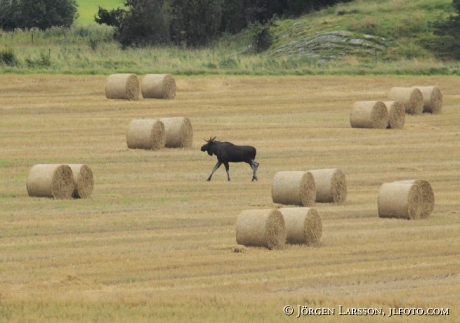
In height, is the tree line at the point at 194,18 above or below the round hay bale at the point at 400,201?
above

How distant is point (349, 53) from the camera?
6062 centimetres

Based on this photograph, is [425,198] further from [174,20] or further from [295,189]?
[174,20]

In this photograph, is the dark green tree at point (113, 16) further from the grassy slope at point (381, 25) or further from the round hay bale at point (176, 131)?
the round hay bale at point (176, 131)

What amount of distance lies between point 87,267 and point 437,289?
6.13 metres

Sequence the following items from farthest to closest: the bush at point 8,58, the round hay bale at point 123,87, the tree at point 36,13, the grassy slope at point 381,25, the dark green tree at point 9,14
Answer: the tree at point 36,13 → the dark green tree at point 9,14 → the grassy slope at point 381,25 → the bush at point 8,58 → the round hay bale at point 123,87

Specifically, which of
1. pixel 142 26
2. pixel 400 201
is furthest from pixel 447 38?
pixel 400 201

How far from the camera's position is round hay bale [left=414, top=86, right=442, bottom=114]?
45.1 meters

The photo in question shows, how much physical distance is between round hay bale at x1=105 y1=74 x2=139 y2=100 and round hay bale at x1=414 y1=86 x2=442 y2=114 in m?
11.7

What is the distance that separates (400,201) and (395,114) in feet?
54.8

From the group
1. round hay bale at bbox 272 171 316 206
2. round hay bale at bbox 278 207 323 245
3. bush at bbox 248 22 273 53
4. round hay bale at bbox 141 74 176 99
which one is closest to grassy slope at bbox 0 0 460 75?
bush at bbox 248 22 273 53

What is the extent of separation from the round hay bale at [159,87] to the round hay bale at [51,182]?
729 inches

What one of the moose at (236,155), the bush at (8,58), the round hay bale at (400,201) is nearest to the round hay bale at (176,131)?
the moose at (236,155)

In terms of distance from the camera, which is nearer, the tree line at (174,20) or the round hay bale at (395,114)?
the round hay bale at (395,114)

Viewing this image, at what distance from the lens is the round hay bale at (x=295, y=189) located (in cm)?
2642
